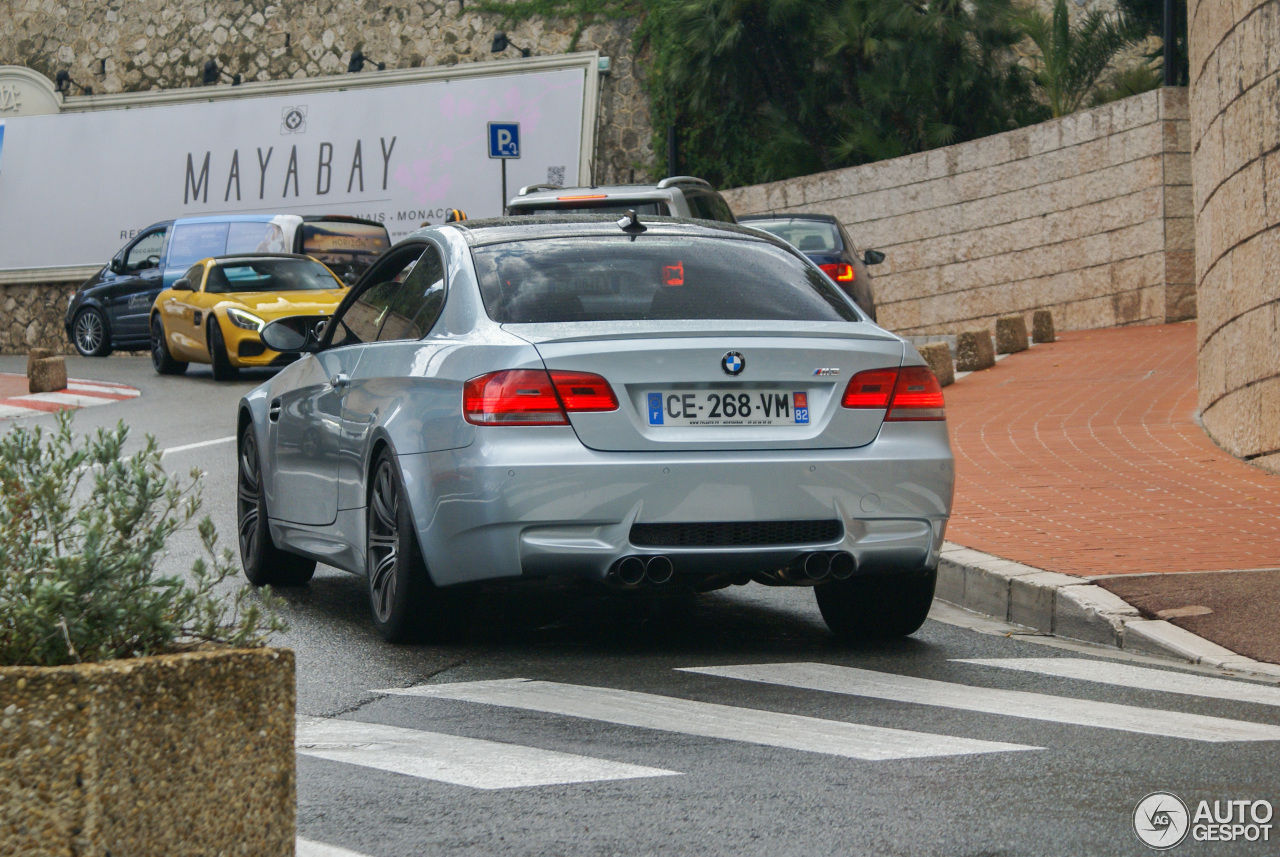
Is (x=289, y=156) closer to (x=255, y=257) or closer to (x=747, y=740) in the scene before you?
(x=255, y=257)

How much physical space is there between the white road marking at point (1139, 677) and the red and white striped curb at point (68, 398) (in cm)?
1348

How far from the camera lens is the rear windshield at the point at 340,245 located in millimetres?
22875

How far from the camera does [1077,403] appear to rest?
13.7m

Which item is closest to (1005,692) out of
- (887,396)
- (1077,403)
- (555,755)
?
(887,396)

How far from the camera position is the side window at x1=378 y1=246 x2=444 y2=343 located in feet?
20.5

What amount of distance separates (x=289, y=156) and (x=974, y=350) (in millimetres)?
17004

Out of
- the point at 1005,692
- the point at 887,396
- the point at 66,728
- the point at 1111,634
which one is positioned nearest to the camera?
the point at 66,728

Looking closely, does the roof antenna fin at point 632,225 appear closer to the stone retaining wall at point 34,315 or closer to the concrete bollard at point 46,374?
the concrete bollard at point 46,374

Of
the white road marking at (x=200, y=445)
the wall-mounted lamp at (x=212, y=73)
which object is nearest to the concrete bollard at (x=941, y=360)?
the white road marking at (x=200, y=445)

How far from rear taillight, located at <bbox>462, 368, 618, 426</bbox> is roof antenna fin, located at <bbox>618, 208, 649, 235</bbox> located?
1126 mm

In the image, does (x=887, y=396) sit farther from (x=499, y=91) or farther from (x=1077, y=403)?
(x=499, y=91)

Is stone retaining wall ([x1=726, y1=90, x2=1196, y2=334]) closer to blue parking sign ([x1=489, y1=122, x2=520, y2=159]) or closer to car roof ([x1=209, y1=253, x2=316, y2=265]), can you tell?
blue parking sign ([x1=489, y1=122, x2=520, y2=159])

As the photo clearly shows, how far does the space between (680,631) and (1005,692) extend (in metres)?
1.61

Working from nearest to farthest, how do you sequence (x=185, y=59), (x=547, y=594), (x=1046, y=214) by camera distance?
(x=547, y=594), (x=1046, y=214), (x=185, y=59)
